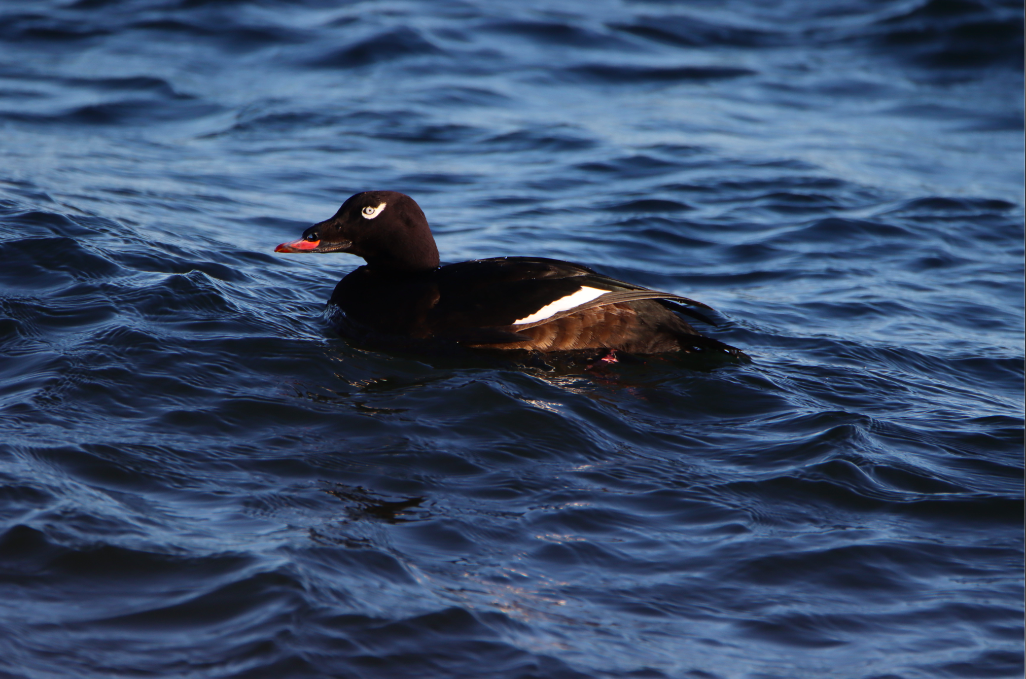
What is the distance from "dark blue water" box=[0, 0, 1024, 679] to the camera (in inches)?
119

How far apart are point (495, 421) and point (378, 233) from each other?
155cm

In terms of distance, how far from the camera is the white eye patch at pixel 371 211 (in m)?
5.38

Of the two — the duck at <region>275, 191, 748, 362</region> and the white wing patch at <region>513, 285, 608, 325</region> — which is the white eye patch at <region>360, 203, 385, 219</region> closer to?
the duck at <region>275, 191, 748, 362</region>

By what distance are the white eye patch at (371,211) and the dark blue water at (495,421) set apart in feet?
2.21

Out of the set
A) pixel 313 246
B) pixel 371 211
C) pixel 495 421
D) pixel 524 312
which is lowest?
pixel 495 421

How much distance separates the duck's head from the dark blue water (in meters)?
0.48

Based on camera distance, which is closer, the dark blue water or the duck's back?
the dark blue water

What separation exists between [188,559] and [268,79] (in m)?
9.48

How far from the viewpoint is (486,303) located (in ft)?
16.5

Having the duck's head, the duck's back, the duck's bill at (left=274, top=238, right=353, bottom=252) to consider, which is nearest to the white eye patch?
the duck's head

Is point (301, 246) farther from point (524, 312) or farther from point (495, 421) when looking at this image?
point (495, 421)

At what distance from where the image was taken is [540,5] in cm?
1549

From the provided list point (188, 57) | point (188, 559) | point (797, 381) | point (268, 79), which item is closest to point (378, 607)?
point (188, 559)

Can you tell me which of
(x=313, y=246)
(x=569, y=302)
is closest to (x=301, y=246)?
(x=313, y=246)
